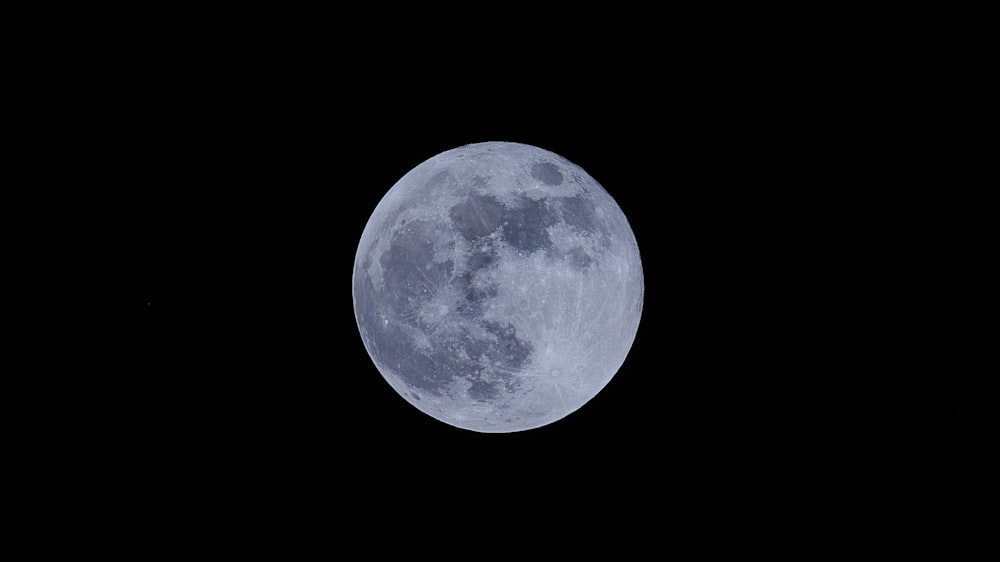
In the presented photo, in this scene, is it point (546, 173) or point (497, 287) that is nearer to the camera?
point (497, 287)

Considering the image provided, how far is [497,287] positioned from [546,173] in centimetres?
83

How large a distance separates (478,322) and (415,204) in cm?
81

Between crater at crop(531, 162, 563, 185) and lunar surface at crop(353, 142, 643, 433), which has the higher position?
crater at crop(531, 162, 563, 185)

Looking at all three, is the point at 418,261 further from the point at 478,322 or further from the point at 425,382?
the point at 425,382

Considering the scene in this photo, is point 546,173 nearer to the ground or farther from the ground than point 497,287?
farther from the ground

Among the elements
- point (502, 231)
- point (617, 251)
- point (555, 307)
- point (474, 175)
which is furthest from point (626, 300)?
point (474, 175)

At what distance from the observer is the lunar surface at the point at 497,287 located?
3170 millimetres

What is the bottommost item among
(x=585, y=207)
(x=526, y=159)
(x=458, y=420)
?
(x=458, y=420)

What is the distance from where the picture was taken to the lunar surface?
317cm

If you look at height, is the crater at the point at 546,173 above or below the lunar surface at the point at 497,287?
above

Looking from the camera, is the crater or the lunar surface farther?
the crater

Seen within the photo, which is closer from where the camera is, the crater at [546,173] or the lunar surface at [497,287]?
the lunar surface at [497,287]

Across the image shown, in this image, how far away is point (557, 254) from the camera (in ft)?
10.6

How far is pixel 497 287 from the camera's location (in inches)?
124
